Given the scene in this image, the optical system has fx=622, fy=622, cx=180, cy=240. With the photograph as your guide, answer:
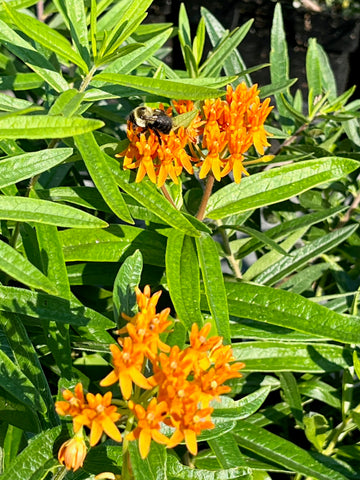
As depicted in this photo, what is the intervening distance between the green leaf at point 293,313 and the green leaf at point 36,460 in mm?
382

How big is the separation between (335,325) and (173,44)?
3.85 m

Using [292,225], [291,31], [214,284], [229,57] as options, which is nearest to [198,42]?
[229,57]

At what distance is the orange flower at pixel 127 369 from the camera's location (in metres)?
0.75

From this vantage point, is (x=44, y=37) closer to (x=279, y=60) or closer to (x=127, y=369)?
(x=127, y=369)

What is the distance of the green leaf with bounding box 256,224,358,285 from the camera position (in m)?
1.35

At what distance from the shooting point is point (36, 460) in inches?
33.0

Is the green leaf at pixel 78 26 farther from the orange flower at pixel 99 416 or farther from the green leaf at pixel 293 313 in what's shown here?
the orange flower at pixel 99 416

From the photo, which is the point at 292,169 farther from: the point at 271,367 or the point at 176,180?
the point at 271,367

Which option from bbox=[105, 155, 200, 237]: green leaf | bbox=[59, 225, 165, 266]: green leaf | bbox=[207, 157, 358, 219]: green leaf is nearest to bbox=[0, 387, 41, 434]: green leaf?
bbox=[59, 225, 165, 266]: green leaf

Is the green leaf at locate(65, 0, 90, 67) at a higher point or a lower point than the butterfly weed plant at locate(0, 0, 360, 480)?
higher

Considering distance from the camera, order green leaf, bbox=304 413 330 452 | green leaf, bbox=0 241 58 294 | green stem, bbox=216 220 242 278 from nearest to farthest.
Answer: green leaf, bbox=0 241 58 294
green leaf, bbox=304 413 330 452
green stem, bbox=216 220 242 278

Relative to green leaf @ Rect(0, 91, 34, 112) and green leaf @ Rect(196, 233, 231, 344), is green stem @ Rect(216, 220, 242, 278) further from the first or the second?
green leaf @ Rect(0, 91, 34, 112)

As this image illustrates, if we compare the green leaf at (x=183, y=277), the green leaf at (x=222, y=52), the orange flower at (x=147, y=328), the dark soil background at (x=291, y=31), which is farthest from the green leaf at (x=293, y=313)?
the dark soil background at (x=291, y=31)

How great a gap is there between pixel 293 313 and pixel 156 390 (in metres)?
0.35
